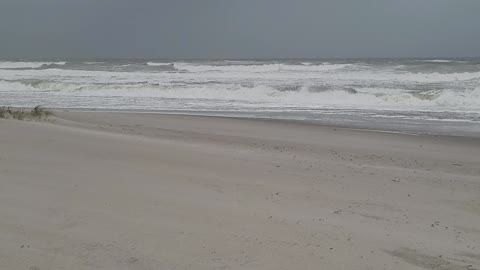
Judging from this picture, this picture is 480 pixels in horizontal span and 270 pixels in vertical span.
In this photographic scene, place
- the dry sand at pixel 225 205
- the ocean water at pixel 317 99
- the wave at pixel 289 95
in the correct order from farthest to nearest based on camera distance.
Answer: the wave at pixel 289 95
the ocean water at pixel 317 99
the dry sand at pixel 225 205

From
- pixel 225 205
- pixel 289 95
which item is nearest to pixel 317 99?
pixel 289 95

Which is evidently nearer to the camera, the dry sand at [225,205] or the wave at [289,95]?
the dry sand at [225,205]

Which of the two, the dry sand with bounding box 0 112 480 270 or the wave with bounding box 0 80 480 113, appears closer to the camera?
the dry sand with bounding box 0 112 480 270

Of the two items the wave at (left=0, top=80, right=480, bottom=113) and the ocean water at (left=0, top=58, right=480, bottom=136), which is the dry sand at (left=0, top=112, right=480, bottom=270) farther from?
the wave at (left=0, top=80, right=480, bottom=113)

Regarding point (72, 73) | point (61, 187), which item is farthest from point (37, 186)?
point (72, 73)

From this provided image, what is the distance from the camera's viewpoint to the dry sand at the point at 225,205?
3.01 meters

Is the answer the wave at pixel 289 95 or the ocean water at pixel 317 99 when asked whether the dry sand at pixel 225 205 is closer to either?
the ocean water at pixel 317 99

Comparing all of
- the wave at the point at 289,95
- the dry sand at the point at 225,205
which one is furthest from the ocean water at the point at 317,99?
the dry sand at the point at 225,205

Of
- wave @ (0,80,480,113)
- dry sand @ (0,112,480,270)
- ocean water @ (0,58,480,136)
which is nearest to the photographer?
dry sand @ (0,112,480,270)

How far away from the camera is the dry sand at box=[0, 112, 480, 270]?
3.01 metres

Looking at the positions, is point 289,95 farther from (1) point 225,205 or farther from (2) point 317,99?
(1) point 225,205

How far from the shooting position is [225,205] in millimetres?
4027

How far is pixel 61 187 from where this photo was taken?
4234 millimetres

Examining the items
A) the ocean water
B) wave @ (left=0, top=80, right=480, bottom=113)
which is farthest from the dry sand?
wave @ (left=0, top=80, right=480, bottom=113)
